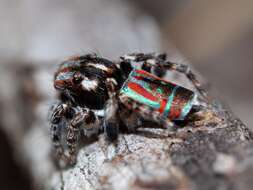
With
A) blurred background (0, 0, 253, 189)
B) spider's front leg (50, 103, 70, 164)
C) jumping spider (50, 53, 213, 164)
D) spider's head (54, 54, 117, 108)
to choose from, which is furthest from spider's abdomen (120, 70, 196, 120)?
blurred background (0, 0, 253, 189)

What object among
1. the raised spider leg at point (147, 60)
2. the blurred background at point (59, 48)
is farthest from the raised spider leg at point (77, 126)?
the blurred background at point (59, 48)

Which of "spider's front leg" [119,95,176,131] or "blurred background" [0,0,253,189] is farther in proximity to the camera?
"blurred background" [0,0,253,189]

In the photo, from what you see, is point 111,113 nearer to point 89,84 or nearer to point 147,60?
point 89,84

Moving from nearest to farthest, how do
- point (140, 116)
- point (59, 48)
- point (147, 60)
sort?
point (140, 116) → point (147, 60) → point (59, 48)

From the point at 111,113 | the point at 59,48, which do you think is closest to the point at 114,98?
the point at 111,113

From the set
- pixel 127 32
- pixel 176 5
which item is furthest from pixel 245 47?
pixel 127 32

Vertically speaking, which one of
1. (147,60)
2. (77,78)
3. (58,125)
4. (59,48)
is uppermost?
(147,60)

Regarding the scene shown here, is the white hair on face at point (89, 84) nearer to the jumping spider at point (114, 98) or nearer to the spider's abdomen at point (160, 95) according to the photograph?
the jumping spider at point (114, 98)

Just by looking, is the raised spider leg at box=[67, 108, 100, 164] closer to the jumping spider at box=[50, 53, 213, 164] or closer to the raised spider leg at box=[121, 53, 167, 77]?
the jumping spider at box=[50, 53, 213, 164]
